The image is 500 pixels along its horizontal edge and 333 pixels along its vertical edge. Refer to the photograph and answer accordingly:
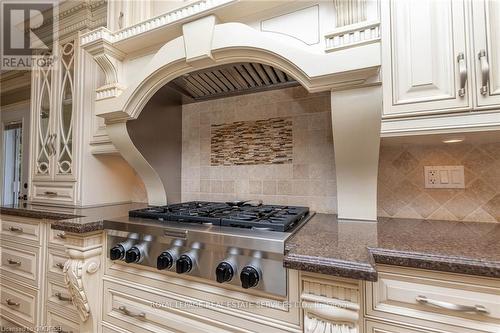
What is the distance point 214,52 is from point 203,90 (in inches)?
22.3

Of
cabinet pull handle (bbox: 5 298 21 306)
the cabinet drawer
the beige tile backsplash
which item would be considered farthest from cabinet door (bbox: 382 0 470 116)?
cabinet pull handle (bbox: 5 298 21 306)

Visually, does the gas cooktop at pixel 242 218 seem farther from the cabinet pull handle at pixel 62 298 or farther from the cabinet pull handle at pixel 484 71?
the cabinet pull handle at pixel 484 71

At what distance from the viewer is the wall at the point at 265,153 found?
142 cm

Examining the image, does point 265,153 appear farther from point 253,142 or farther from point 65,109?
point 65,109

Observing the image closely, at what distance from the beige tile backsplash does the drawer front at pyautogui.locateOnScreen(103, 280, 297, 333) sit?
73 centimetres

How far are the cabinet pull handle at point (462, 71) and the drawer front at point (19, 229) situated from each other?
90.2 inches

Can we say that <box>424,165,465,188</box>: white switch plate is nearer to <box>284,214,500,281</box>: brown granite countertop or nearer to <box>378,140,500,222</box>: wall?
<box>378,140,500,222</box>: wall

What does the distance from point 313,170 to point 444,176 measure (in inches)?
24.1

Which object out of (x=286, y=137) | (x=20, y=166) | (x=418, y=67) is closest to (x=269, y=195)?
(x=286, y=137)

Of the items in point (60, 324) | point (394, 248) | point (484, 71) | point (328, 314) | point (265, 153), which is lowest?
point (60, 324)

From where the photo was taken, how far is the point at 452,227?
3.35ft

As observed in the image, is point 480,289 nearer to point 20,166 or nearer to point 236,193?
point 236,193

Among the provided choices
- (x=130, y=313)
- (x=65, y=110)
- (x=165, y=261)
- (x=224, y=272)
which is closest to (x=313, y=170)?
(x=224, y=272)

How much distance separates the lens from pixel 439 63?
0.93 m
